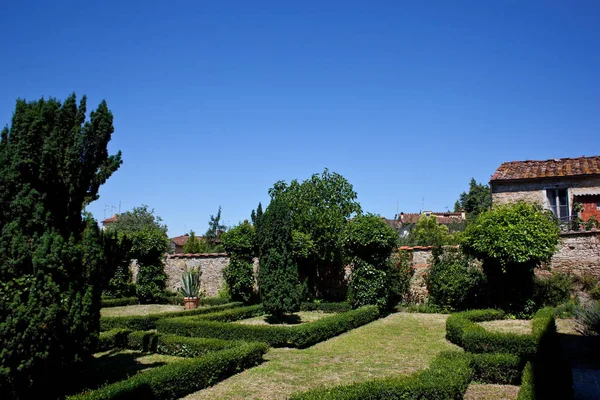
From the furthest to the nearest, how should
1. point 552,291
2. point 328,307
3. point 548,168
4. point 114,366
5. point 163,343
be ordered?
point 548,168, point 328,307, point 552,291, point 163,343, point 114,366

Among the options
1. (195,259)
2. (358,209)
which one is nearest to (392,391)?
(358,209)

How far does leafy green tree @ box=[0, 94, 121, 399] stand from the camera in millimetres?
5781

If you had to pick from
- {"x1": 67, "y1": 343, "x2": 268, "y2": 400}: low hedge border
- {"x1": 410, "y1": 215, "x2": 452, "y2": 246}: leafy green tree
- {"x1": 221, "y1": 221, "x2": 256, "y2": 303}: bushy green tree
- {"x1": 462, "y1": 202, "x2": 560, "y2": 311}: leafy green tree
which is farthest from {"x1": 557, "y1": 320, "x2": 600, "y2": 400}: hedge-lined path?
{"x1": 410, "y1": 215, "x2": 452, "y2": 246}: leafy green tree

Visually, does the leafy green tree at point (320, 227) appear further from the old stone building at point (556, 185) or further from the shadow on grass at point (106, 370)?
the shadow on grass at point (106, 370)

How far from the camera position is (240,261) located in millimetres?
18938

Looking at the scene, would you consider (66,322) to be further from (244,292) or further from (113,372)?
(244,292)

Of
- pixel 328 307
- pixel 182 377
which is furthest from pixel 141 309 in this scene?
pixel 182 377

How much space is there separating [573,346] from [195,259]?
17.1m

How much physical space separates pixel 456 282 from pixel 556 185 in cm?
878

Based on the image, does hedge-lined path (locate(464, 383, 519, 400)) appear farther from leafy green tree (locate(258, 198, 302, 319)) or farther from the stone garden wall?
the stone garden wall

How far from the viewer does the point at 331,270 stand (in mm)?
20031

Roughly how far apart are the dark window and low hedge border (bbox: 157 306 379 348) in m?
13.0

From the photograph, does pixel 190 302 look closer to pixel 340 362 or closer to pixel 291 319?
pixel 291 319

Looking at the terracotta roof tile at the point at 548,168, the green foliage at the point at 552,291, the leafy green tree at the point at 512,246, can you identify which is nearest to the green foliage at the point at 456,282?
the leafy green tree at the point at 512,246
